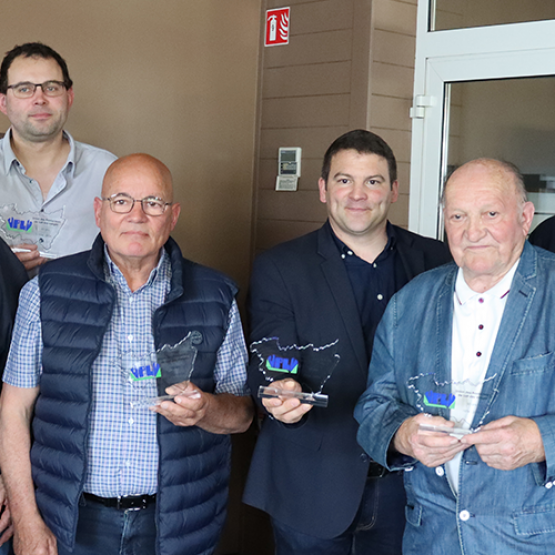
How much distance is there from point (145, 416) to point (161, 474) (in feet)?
0.56

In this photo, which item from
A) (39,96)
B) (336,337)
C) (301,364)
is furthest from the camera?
(39,96)

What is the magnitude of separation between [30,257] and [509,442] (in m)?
1.67

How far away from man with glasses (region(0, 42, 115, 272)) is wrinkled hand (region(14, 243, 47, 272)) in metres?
0.04

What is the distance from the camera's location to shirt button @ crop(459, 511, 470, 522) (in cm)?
178

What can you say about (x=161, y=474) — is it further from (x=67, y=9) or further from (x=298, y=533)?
(x=67, y=9)

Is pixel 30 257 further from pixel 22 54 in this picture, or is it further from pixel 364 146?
pixel 364 146

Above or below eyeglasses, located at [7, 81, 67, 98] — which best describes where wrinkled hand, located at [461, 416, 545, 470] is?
below

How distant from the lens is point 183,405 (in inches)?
77.8

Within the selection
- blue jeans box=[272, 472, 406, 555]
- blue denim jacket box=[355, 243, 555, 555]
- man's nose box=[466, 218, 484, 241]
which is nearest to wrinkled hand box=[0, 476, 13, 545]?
blue jeans box=[272, 472, 406, 555]

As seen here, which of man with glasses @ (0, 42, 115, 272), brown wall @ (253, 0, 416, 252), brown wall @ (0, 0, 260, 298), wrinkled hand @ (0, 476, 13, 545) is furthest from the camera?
brown wall @ (253, 0, 416, 252)

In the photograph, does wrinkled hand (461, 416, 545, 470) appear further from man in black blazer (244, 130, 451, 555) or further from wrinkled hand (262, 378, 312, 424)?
man in black blazer (244, 130, 451, 555)

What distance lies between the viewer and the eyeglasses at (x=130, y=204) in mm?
2248

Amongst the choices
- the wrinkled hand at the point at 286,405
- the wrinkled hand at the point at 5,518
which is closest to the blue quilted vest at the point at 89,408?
the wrinkled hand at the point at 5,518

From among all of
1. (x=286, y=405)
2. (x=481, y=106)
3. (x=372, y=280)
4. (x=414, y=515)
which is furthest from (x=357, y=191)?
(x=481, y=106)
